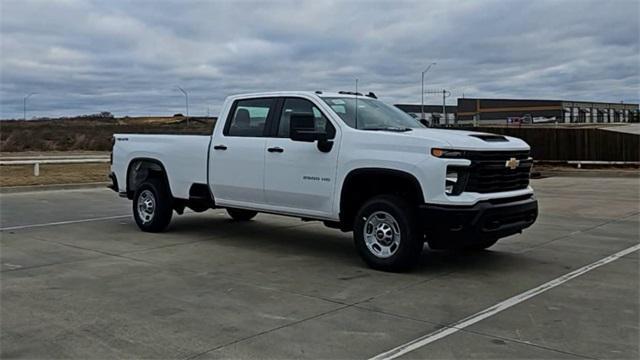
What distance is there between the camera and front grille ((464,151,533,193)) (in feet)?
23.7

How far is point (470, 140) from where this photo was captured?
24.0 ft

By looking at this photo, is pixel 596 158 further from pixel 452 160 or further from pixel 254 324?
pixel 254 324

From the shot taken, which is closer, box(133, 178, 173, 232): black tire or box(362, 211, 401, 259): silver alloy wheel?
box(362, 211, 401, 259): silver alloy wheel

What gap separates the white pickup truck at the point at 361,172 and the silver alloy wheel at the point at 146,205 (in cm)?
48

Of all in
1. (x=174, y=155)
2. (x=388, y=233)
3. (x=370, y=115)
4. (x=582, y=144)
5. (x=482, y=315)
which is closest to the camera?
(x=482, y=315)

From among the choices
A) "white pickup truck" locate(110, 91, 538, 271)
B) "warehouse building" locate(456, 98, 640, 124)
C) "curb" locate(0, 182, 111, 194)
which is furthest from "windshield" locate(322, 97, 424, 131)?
"warehouse building" locate(456, 98, 640, 124)

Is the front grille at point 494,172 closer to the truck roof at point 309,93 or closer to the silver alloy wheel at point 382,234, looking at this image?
the silver alloy wheel at point 382,234

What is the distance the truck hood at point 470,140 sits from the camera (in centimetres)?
719

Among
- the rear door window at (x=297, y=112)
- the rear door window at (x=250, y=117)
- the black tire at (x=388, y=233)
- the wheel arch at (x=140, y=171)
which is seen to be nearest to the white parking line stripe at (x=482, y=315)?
the black tire at (x=388, y=233)

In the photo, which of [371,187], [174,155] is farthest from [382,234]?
[174,155]

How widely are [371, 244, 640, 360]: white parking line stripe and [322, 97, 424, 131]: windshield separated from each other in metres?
2.55

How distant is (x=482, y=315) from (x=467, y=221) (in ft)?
4.77

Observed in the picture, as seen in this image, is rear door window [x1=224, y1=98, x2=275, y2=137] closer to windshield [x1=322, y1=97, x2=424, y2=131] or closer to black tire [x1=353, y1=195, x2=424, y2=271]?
windshield [x1=322, y1=97, x2=424, y2=131]

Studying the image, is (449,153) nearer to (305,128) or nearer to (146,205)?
(305,128)
